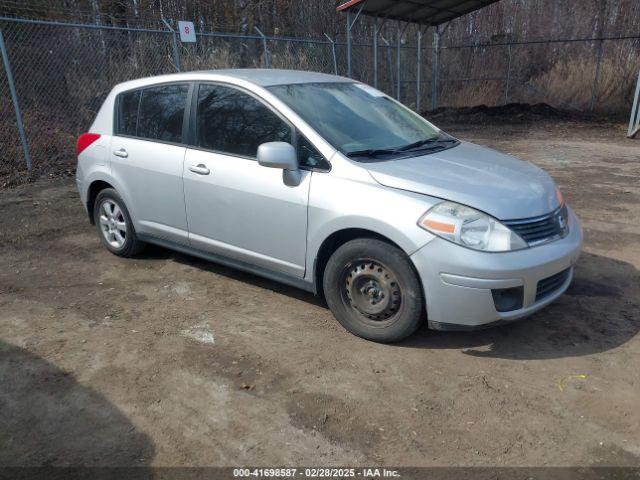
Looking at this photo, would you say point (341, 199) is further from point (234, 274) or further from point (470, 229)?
point (234, 274)

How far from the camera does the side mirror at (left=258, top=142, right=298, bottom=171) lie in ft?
11.8

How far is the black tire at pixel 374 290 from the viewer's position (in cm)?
337

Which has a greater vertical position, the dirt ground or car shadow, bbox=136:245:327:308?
the dirt ground

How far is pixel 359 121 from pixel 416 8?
11.7m

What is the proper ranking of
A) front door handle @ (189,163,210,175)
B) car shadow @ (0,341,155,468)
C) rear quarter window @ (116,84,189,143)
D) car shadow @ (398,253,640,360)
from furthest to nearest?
rear quarter window @ (116,84,189,143)
front door handle @ (189,163,210,175)
car shadow @ (398,253,640,360)
car shadow @ (0,341,155,468)

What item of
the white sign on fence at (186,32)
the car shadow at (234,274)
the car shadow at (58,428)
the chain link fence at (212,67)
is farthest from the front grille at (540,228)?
the white sign on fence at (186,32)

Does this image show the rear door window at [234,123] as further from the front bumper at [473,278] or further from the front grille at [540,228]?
the front grille at [540,228]

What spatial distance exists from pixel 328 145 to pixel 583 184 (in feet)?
19.3

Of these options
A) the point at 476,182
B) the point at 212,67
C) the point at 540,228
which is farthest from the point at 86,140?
the point at 212,67

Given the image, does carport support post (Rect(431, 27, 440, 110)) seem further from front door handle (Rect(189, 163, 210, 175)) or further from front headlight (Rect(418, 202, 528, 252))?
front headlight (Rect(418, 202, 528, 252))

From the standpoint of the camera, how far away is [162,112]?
15.3 ft

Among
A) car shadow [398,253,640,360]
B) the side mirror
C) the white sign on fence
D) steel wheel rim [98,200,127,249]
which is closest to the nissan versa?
the side mirror

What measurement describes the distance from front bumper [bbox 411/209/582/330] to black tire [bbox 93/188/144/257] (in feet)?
9.87

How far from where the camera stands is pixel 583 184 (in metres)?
8.07
